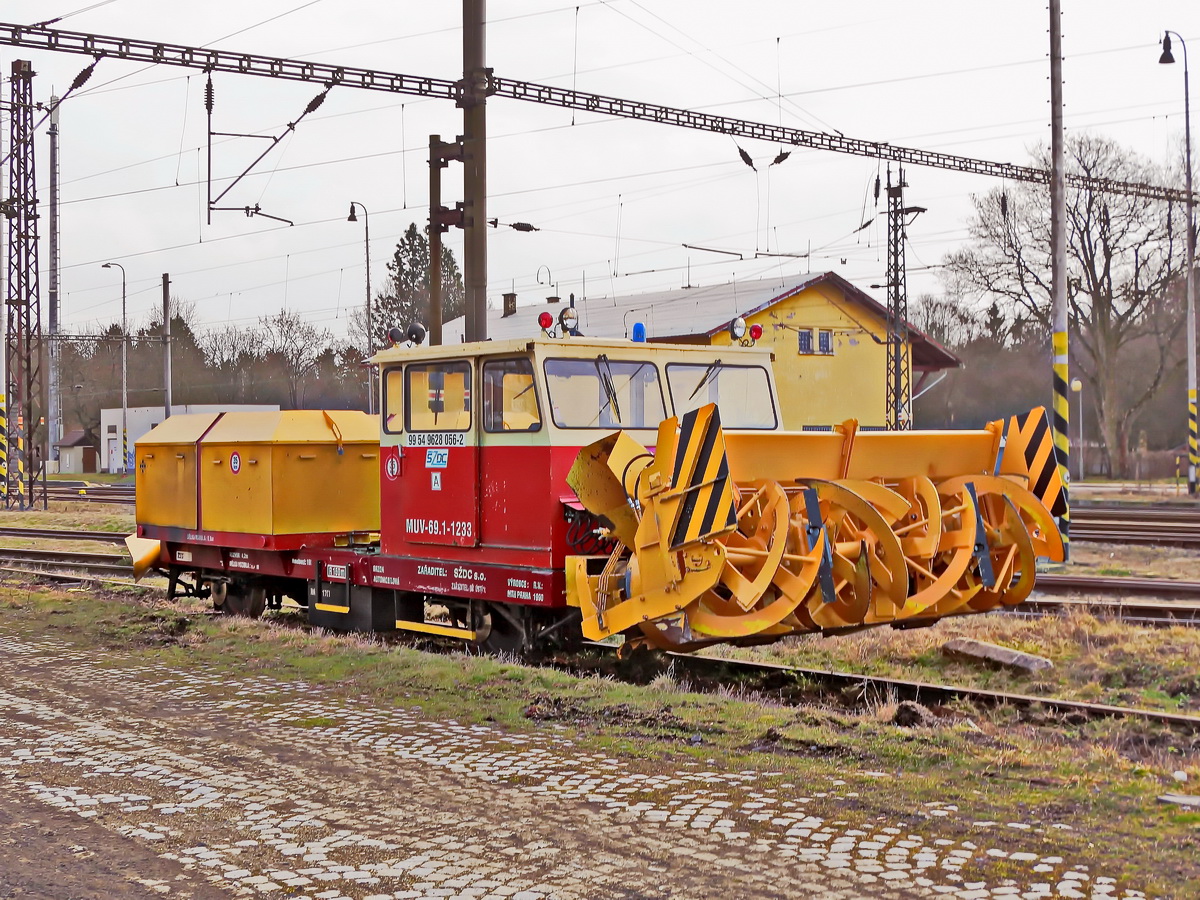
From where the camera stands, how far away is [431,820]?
584 centimetres

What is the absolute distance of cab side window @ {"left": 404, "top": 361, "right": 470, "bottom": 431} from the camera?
997cm

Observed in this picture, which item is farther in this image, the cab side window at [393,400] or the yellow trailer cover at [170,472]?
the yellow trailer cover at [170,472]

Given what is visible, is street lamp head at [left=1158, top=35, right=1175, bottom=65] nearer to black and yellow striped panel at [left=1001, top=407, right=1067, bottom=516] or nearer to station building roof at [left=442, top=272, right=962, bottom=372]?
station building roof at [left=442, top=272, right=962, bottom=372]

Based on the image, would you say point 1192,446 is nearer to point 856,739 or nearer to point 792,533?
point 792,533

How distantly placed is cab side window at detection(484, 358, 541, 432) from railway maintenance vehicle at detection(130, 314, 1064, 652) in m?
0.02

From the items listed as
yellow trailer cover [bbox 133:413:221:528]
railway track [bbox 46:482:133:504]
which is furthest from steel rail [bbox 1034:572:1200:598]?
railway track [bbox 46:482:133:504]

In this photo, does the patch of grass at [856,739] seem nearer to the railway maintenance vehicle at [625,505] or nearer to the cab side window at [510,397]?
the railway maintenance vehicle at [625,505]

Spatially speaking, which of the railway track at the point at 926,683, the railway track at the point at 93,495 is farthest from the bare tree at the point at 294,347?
the railway track at the point at 926,683

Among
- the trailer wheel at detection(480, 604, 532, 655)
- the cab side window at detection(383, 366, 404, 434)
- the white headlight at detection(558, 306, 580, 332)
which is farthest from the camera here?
the cab side window at detection(383, 366, 404, 434)

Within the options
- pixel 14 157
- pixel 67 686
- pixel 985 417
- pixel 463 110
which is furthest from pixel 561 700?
pixel 985 417

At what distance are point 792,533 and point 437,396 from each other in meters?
3.44

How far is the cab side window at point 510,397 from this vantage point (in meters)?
9.41

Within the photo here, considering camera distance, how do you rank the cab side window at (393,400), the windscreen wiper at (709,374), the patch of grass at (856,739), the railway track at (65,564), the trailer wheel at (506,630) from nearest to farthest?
the patch of grass at (856,739) < the trailer wheel at (506,630) < the windscreen wiper at (709,374) < the cab side window at (393,400) < the railway track at (65,564)

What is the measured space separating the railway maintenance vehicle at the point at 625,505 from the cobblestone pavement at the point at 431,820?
59.7 inches
